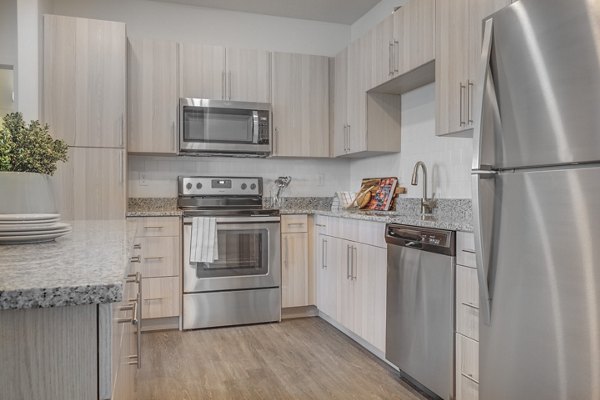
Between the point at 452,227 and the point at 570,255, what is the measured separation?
2.12 feet

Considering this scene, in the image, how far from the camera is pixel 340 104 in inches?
155

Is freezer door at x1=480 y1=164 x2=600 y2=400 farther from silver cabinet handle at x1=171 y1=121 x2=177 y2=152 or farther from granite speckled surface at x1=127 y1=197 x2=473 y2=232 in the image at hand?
silver cabinet handle at x1=171 y1=121 x2=177 y2=152

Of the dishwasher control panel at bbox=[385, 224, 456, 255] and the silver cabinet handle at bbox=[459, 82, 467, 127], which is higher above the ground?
the silver cabinet handle at bbox=[459, 82, 467, 127]

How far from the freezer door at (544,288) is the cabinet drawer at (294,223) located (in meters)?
2.09

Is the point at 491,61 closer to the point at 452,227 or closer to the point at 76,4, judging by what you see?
the point at 452,227

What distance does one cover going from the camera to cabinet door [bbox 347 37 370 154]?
11.5ft

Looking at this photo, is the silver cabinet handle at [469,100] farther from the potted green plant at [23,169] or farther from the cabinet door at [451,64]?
the potted green plant at [23,169]

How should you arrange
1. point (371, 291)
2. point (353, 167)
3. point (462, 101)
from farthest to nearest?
point (353, 167) → point (371, 291) → point (462, 101)

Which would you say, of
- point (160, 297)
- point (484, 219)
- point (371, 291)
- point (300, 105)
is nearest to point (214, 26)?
point (300, 105)

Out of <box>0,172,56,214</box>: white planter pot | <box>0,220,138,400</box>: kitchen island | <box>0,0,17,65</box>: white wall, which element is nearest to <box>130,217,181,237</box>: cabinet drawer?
<box>0,0,17,65</box>: white wall

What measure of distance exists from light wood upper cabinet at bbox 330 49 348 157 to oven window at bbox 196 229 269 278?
1.04m

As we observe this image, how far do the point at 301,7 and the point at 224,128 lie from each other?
4.48 feet

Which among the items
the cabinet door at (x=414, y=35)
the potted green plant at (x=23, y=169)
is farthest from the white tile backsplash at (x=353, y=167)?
the potted green plant at (x=23, y=169)

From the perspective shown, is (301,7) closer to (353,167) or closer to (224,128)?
(224,128)
